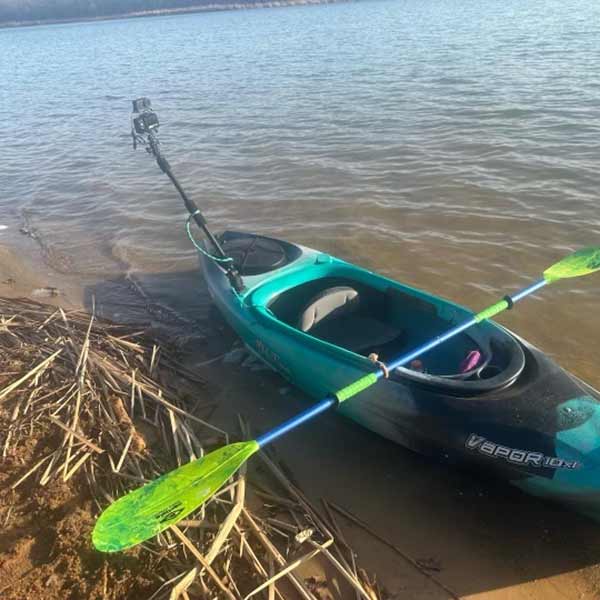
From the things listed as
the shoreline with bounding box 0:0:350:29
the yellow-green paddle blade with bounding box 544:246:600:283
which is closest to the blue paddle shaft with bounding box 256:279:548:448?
the yellow-green paddle blade with bounding box 544:246:600:283

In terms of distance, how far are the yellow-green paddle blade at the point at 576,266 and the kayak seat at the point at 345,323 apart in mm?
1515

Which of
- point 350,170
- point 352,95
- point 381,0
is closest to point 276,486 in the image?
point 350,170

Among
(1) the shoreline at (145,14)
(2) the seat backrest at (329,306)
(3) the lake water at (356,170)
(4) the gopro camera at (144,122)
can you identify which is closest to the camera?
(2) the seat backrest at (329,306)

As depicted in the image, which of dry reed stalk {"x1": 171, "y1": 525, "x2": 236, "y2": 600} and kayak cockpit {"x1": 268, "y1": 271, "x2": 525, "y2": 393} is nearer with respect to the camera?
dry reed stalk {"x1": 171, "y1": 525, "x2": 236, "y2": 600}

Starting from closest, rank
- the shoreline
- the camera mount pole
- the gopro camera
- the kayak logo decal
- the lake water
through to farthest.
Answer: the kayak logo decal
the camera mount pole
the gopro camera
the lake water
the shoreline

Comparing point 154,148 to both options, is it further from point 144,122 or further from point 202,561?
point 202,561

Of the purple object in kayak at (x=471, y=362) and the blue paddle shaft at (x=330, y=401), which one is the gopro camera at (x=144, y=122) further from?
the purple object in kayak at (x=471, y=362)

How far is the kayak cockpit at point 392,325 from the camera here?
441 centimetres

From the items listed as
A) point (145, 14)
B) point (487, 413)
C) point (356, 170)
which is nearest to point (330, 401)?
point (487, 413)

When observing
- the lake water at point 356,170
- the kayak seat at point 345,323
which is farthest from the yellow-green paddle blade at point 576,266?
the kayak seat at point 345,323

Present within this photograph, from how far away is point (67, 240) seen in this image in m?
9.48

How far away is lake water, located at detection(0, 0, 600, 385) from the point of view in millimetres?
7469

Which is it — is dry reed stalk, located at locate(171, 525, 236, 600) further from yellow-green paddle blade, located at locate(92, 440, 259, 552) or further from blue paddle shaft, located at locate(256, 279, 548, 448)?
blue paddle shaft, located at locate(256, 279, 548, 448)

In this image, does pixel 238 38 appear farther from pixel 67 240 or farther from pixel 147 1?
pixel 147 1
